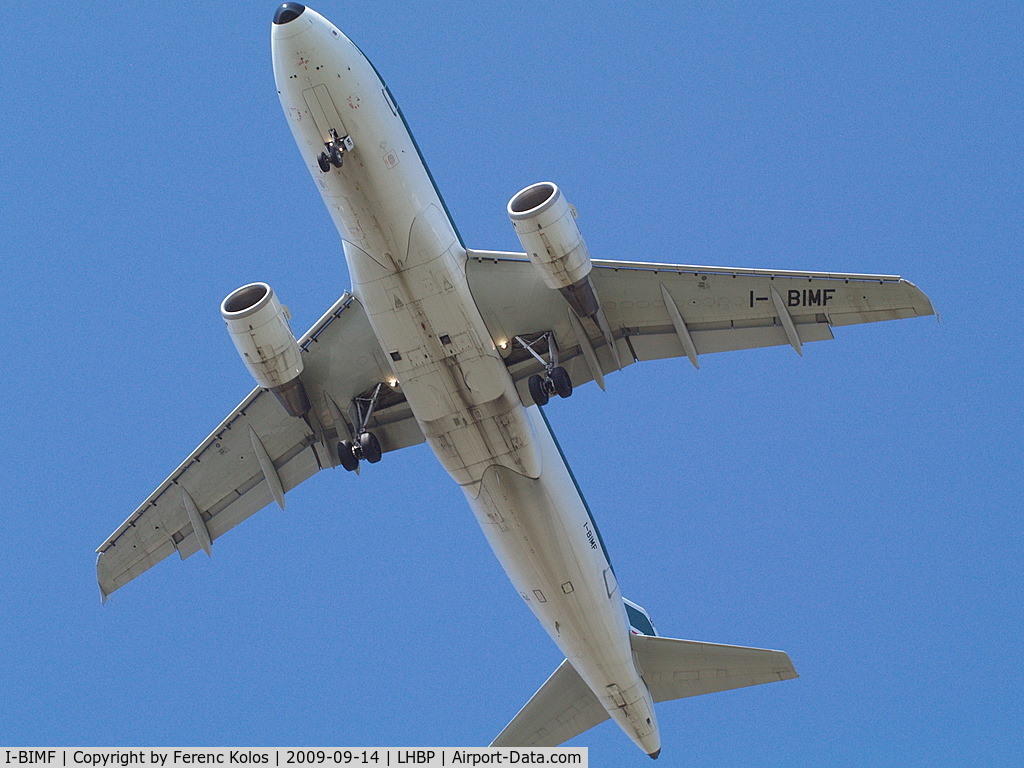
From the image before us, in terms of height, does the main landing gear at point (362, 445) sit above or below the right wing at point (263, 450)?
below

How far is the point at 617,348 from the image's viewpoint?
2703cm

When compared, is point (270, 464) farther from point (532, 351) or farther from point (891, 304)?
point (891, 304)

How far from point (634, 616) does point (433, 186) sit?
35.5ft

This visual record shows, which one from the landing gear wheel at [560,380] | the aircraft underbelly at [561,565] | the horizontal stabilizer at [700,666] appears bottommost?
the horizontal stabilizer at [700,666]

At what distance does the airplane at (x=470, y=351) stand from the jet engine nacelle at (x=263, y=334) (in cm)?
3

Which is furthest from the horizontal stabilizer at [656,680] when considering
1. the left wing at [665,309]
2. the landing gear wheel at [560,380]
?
the left wing at [665,309]

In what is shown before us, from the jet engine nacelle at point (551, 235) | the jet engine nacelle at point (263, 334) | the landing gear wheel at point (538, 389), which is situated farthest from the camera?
the landing gear wheel at point (538, 389)

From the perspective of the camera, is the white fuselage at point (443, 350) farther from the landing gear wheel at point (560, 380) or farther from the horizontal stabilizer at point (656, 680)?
the horizontal stabilizer at point (656, 680)

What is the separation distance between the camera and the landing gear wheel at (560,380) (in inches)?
1019

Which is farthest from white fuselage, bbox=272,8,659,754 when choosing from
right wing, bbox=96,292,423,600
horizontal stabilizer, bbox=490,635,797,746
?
right wing, bbox=96,292,423,600

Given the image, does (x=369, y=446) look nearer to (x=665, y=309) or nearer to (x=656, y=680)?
(x=665, y=309)

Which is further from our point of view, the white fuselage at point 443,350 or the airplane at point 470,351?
the airplane at point 470,351
